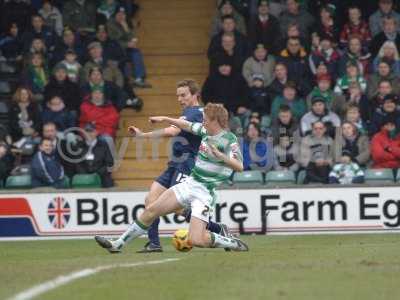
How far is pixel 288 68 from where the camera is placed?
22.2 meters

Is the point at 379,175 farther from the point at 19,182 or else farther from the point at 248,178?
the point at 19,182

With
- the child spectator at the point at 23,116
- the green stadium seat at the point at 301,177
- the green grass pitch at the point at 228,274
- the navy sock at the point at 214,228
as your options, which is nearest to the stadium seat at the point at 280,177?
the green stadium seat at the point at 301,177

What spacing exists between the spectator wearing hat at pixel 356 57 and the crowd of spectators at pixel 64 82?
12.0 ft

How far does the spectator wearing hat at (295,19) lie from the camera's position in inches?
910

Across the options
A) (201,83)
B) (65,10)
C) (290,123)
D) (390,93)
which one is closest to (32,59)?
(65,10)

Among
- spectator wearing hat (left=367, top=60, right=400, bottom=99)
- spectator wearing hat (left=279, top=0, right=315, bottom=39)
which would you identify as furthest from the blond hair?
spectator wearing hat (left=279, top=0, right=315, bottom=39)

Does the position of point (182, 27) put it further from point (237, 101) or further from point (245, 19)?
point (237, 101)

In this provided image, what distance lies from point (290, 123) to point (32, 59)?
4.86 meters

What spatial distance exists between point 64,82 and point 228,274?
11.2 m

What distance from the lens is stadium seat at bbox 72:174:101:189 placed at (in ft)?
67.9

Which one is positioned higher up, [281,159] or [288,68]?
[288,68]

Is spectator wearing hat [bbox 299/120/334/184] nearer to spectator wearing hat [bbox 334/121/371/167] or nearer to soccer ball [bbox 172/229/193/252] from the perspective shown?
spectator wearing hat [bbox 334/121/371/167]

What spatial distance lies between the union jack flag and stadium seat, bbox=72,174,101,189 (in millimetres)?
848

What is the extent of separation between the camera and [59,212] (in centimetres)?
1988
